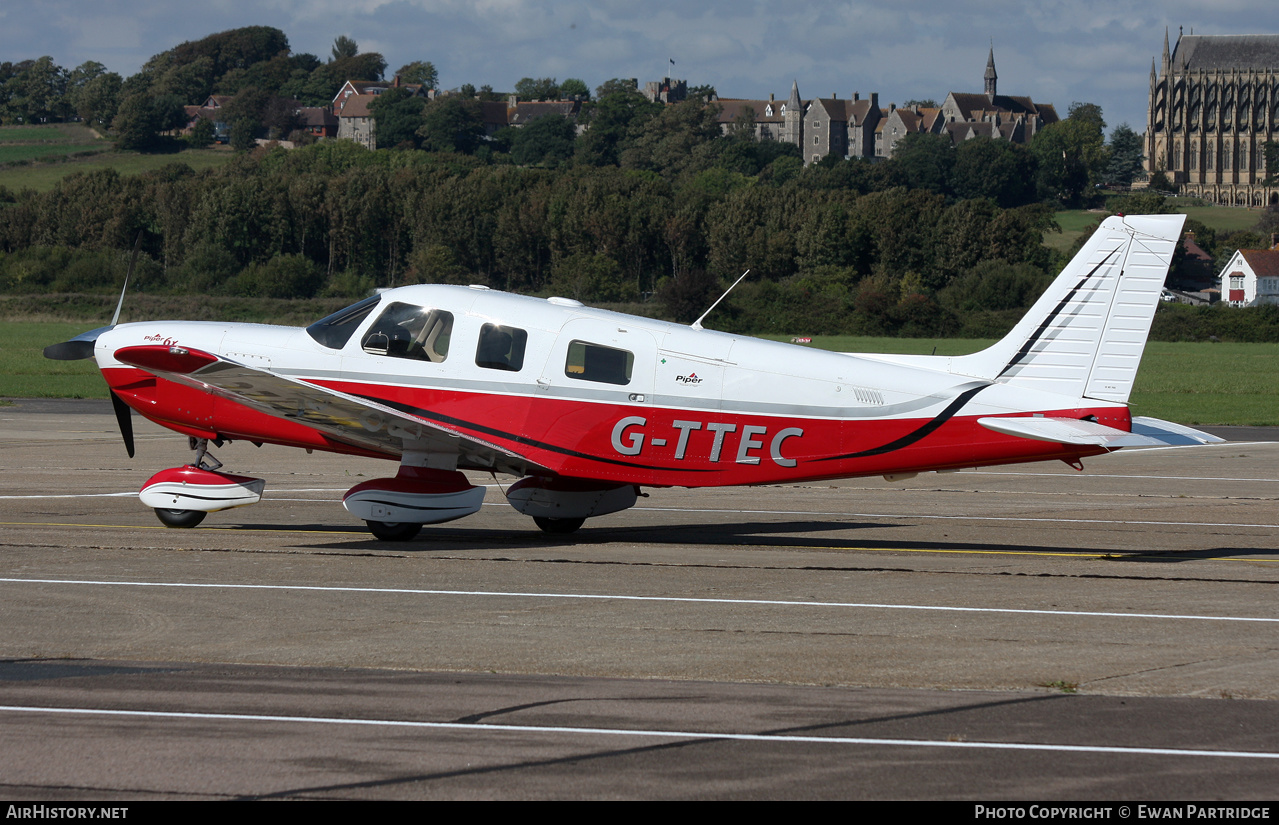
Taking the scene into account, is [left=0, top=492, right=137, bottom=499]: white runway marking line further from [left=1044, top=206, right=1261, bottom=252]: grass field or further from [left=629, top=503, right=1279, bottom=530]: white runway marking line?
[left=1044, top=206, right=1261, bottom=252]: grass field

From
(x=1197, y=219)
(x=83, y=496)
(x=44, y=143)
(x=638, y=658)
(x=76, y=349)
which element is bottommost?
(x=83, y=496)

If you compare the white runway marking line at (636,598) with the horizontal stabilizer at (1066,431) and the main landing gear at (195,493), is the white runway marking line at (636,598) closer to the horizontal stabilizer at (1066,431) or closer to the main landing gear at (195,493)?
the horizontal stabilizer at (1066,431)

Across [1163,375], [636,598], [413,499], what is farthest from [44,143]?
[636,598]

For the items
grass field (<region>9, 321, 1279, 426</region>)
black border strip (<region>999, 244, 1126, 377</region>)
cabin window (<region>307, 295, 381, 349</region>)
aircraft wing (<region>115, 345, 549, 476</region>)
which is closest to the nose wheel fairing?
aircraft wing (<region>115, 345, 549, 476</region>)

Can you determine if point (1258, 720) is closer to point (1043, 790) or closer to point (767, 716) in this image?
point (1043, 790)

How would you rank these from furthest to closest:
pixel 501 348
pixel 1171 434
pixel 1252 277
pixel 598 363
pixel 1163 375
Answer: pixel 1252 277 → pixel 1163 375 → pixel 501 348 → pixel 598 363 → pixel 1171 434

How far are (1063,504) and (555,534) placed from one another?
24.3 feet

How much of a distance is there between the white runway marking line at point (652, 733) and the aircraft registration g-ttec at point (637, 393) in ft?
15.7

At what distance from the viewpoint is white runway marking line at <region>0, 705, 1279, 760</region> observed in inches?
246

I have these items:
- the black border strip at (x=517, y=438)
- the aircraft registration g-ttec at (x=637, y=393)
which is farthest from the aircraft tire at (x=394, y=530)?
the black border strip at (x=517, y=438)

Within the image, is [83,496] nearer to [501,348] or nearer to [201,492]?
[201,492]

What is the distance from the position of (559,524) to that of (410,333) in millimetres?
2655

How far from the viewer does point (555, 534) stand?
13.6 metres

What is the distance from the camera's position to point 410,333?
12508 millimetres
